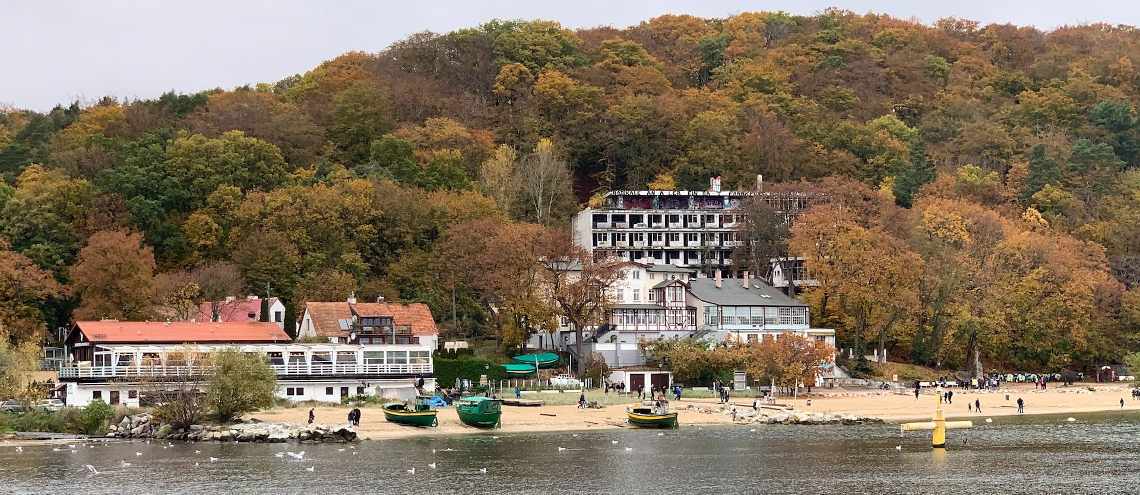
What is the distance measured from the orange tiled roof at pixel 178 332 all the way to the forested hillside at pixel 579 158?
409 inches

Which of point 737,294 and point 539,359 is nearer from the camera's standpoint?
point 539,359

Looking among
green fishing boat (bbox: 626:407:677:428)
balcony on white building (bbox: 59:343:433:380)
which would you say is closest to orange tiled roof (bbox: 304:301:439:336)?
balcony on white building (bbox: 59:343:433:380)

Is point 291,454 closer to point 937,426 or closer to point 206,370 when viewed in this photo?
point 206,370

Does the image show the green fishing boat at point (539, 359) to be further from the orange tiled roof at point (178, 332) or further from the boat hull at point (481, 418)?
the boat hull at point (481, 418)

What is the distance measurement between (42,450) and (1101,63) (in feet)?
432

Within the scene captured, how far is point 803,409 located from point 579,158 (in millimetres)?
64964

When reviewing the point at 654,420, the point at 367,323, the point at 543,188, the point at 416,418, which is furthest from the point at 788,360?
the point at 543,188

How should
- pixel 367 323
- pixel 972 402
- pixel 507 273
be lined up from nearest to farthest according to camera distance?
pixel 972 402
pixel 367 323
pixel 507 273

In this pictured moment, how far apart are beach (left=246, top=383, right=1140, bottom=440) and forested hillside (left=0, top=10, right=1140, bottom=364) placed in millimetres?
10408

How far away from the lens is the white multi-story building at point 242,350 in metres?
78.9

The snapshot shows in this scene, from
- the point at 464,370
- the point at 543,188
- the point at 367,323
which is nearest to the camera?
the point at 464,370

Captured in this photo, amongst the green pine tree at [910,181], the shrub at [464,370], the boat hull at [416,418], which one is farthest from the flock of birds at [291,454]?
the green pine tree at [910,181]

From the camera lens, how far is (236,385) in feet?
229

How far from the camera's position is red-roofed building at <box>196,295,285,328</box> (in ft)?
328
